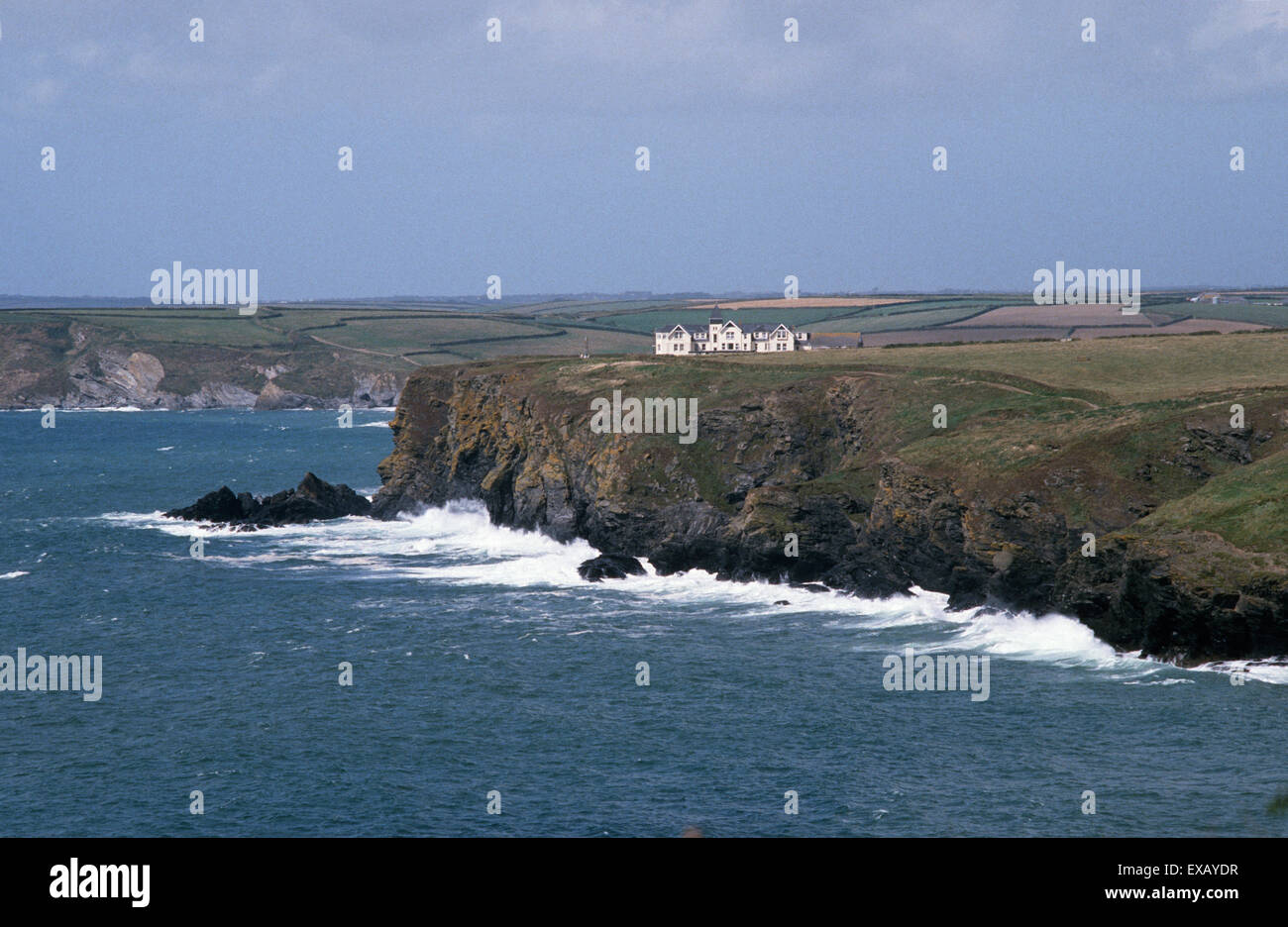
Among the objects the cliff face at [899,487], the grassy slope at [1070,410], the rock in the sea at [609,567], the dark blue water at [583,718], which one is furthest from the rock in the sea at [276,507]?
the rock in the sea at [609,567]

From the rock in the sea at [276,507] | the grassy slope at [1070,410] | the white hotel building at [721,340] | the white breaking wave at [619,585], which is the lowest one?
the white breaking wave at [619,585]

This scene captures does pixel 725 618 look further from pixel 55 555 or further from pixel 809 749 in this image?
pixel 55 555

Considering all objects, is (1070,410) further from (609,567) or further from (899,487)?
(609,567)

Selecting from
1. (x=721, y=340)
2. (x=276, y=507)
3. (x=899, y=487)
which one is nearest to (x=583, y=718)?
(x=899, y=487)

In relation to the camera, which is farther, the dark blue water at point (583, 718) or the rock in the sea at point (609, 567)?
the rock in the sea at point (609, 567)

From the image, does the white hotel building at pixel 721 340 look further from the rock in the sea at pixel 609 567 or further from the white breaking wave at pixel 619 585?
the rock in the sea at pixel 609 567

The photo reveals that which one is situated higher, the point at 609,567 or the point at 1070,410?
the point at 1070,410
